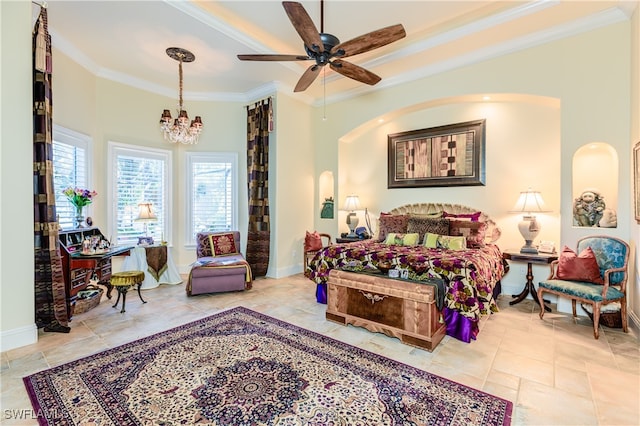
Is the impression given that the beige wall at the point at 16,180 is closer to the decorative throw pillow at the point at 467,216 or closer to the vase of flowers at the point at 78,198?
the vase of flowers at the point at 78,198

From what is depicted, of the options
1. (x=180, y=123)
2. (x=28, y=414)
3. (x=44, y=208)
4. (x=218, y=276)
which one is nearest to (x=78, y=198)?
(x=44, y=208)

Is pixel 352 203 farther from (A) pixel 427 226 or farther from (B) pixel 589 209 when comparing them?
(B) pixel 589 209

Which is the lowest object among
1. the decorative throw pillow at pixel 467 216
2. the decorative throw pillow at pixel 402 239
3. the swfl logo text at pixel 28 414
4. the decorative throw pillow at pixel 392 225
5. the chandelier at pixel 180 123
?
the swfl logo text at pixel 28 414

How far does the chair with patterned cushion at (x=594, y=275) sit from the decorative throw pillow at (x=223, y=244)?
4501mm

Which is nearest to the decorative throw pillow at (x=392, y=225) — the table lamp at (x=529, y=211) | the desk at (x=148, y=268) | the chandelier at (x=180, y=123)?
the table lamp at (x=529, y=211)

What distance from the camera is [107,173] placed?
486cm

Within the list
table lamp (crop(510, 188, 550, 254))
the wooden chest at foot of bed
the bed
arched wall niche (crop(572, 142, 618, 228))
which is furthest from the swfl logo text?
arched wall niche (crop(572, 142, 618, 228))

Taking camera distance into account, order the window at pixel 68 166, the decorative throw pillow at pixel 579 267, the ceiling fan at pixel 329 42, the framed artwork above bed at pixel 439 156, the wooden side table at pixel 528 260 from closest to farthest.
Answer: the ceiling fan at pixel 329 42 → the decorative throw pillow at pixel 579 267 → the wooden side table at pixel 528 260 → the window at pixel 68 166 → the framed artwork above bed at pixel 439 156

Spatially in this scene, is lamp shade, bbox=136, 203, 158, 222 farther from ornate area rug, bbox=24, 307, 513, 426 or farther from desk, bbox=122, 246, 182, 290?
ornate area rug, bbox=24, 307, 513, 426

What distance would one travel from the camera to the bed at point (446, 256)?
292 cm

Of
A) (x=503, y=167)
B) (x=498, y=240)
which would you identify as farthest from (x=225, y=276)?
(x=503, y=167)

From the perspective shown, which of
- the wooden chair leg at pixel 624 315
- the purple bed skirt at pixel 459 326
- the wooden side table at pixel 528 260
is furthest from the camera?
the wooden side table at pixel 528 260

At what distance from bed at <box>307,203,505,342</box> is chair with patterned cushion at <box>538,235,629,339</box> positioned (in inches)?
A: 26.2

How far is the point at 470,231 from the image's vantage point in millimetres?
4059
